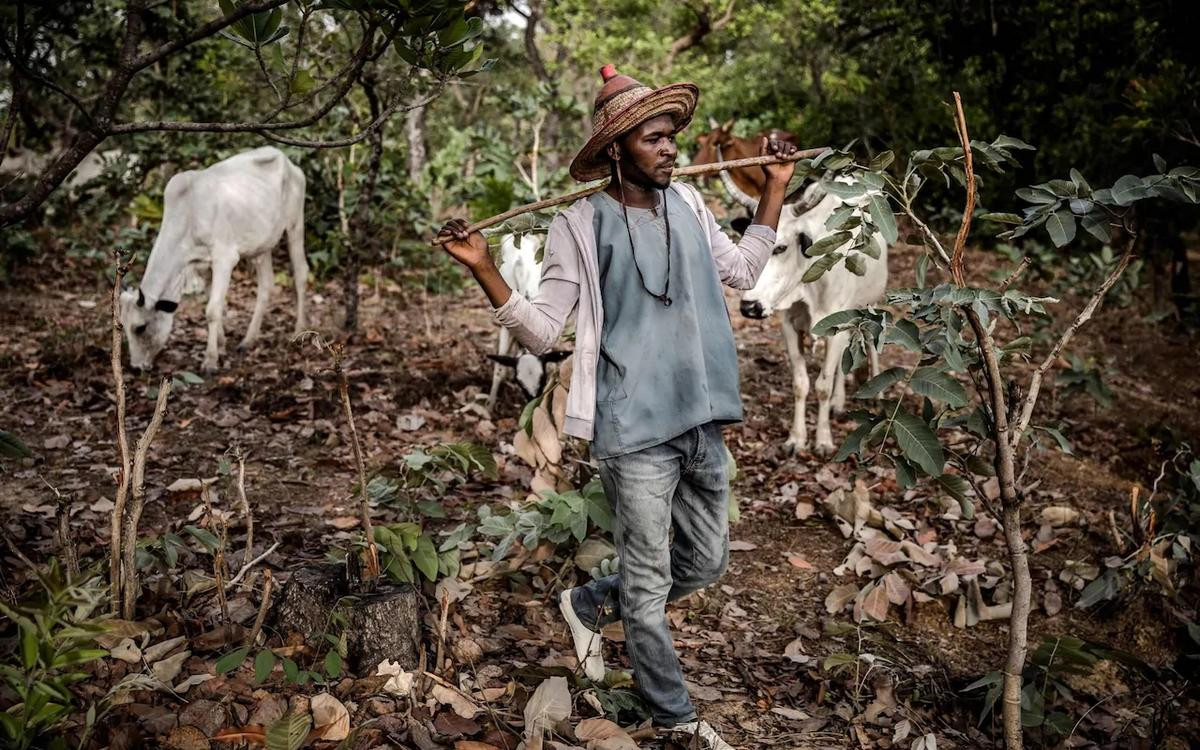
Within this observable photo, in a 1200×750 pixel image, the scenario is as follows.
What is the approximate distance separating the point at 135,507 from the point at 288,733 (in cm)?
83

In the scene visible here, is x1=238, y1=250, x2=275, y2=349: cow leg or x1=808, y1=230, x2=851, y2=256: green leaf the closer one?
x1=808, y1=230, x2=851, y2=256: green leaf

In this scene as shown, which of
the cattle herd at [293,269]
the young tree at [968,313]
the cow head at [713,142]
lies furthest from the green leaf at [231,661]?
the cow head at [713,142]

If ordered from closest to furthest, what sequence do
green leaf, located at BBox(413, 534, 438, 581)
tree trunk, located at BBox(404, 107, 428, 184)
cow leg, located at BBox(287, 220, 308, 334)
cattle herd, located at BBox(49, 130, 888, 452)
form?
green leaf, located at BBox(413, 534, 438, 581) < cattle herd, located at BBox(49, 130, 888, 452) < cow leg, located at BBox(287, 220, 308, 334) < tree trunk, located at BBox(404, 107, 428, 184)

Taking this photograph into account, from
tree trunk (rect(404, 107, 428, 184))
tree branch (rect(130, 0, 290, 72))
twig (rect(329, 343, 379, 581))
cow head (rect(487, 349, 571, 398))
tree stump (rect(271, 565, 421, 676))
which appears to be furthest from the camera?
tree trunk (rect(404, 107, 428, 184))

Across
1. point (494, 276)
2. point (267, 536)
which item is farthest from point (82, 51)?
point (494, 276)

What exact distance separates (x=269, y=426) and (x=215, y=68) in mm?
6911

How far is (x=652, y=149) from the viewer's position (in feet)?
8.91

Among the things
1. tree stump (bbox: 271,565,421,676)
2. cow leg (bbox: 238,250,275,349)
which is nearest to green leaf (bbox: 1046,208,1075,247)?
tree stump (bbox: 271,565,421,676)

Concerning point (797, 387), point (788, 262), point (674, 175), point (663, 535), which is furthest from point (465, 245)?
point (797, 387)

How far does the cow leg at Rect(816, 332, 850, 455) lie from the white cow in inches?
168

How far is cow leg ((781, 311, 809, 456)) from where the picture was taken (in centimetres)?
591

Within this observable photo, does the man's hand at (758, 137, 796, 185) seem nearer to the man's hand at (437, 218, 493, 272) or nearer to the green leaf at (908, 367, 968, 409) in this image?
the green leaf at (908, 367, 968, 409)

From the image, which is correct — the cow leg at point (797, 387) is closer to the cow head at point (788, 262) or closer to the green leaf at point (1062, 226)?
the cow head at point (788, 262)

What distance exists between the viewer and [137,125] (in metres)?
2.61
